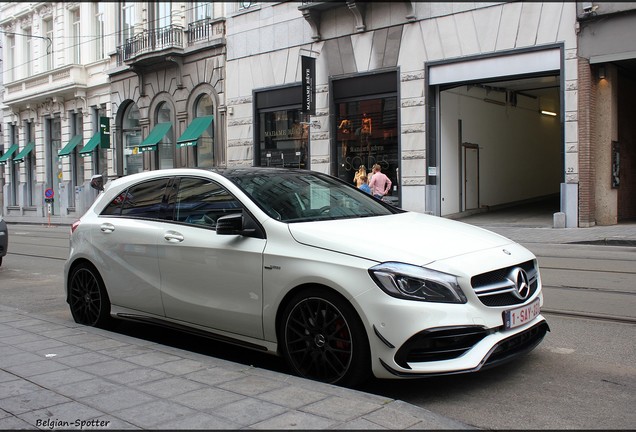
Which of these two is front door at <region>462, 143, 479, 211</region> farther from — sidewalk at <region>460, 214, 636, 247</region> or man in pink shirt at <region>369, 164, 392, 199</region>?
man in pink shirt at <region>369, 164, 392, 199</region>

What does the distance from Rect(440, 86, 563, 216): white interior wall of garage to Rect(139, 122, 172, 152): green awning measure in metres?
14.2

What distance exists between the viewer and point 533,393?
4219 millimetres

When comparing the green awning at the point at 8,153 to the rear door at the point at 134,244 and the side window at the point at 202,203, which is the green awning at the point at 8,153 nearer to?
the rear door at the point at 134,244

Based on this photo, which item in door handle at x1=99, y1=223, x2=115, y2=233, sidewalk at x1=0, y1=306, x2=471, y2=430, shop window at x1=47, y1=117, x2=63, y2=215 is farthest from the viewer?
shop window at x1=47, y1=117, x2=63, y2=215

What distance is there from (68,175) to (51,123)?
4.79m

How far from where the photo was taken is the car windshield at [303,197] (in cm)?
498

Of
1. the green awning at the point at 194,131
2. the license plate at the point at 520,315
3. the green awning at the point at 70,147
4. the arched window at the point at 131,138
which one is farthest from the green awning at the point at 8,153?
the license plate at the point at 520,315

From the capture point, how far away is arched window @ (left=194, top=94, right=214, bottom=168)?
91.4ft

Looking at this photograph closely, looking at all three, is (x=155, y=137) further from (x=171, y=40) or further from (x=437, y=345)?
(x=437, y=345)

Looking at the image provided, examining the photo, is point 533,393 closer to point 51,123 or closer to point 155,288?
point 155,288

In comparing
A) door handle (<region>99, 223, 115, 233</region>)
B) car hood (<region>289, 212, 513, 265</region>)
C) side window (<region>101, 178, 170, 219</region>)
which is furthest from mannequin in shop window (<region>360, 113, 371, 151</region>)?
car hood (<region>289, 212, 513, 265</region>)

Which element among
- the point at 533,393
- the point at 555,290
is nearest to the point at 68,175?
the point at 555,290

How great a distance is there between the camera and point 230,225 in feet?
15.6

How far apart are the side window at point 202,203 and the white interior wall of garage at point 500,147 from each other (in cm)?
1581
